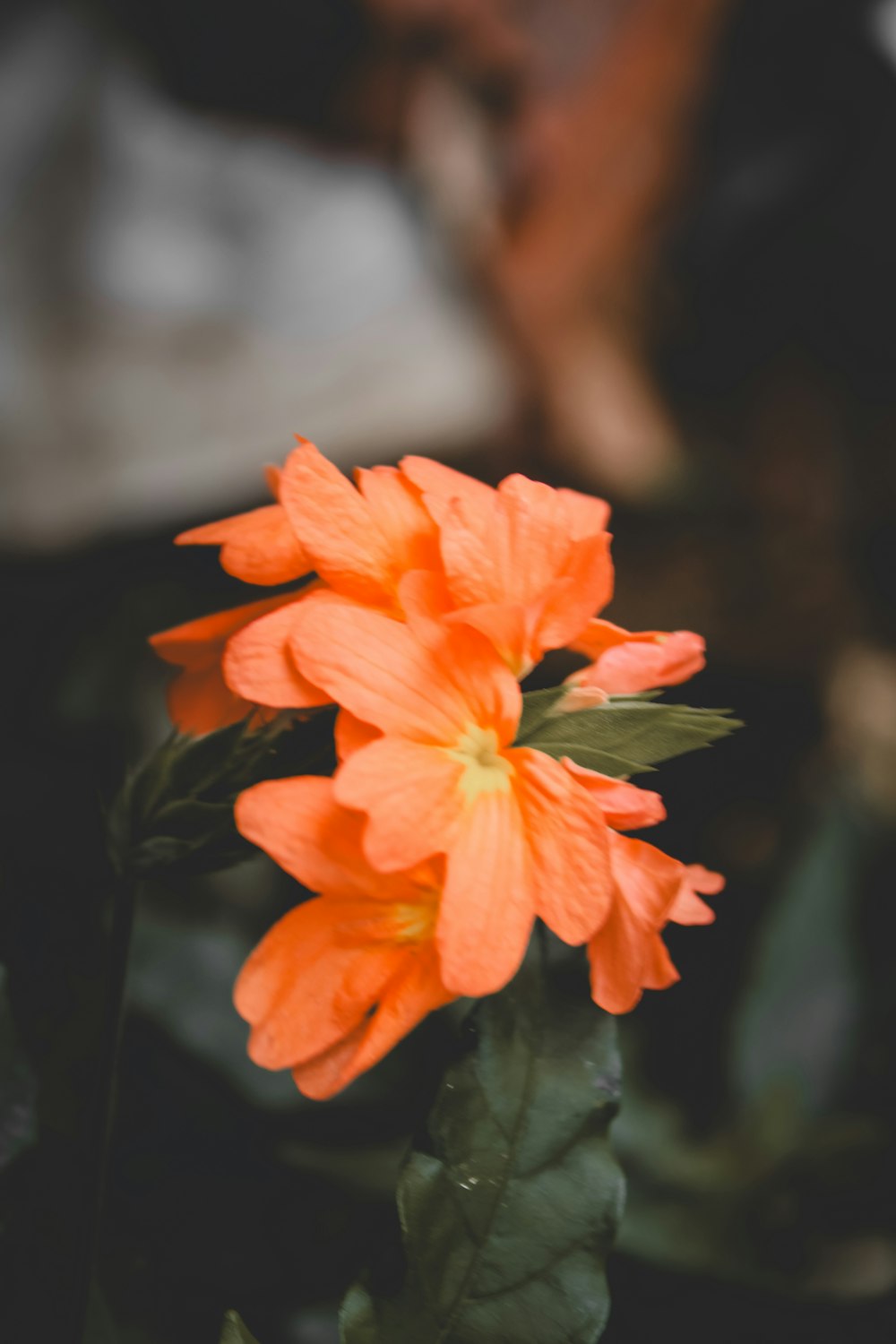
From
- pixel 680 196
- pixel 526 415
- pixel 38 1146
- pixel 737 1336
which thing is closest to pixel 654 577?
pixel 526 415

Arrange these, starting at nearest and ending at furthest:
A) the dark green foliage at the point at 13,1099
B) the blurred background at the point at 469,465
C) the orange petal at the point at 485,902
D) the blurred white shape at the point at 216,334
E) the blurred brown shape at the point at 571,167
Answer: the orange petal at the point at 485,902, the dark green foliage at the point at 13,1099, the blurred background at the point at 469,465, the blurred white shape at the point at 216,334, the blurred brown shape at the point at 571,167

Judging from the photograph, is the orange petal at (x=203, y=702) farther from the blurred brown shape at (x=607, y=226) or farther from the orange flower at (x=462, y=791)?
the blurred brown shape at (x=607, y=226)

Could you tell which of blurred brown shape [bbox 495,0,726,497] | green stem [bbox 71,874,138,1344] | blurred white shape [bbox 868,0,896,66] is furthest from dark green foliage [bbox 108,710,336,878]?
blurred white shape [bbox 868,0,896,66]

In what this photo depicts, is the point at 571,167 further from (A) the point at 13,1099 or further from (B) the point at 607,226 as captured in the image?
(A) the point at 13,1099

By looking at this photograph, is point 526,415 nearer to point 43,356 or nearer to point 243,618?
point 43,356

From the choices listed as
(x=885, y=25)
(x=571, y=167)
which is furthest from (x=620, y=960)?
(x=885, y=25)

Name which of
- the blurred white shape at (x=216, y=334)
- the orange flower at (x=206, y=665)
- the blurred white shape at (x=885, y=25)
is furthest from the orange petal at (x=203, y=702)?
the blurred white shape at (x=885, y=25)
